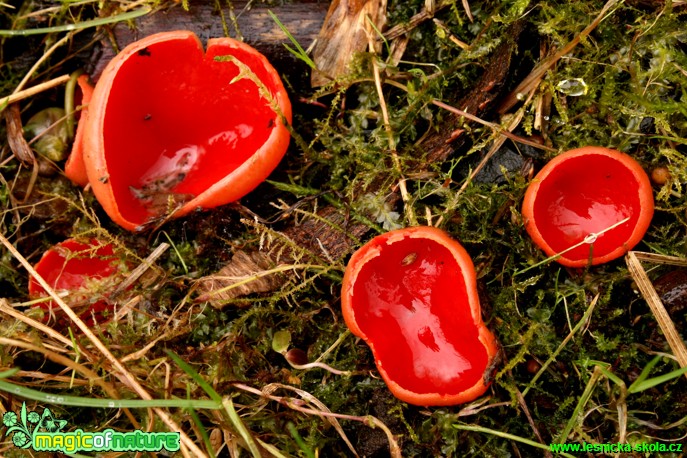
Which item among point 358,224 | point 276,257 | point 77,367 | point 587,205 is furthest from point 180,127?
point 587,205

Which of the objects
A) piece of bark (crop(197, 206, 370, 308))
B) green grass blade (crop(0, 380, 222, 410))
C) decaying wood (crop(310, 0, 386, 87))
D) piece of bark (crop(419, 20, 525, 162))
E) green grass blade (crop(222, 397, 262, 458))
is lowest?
green grass blade (crop(222, 397, 262, 458))

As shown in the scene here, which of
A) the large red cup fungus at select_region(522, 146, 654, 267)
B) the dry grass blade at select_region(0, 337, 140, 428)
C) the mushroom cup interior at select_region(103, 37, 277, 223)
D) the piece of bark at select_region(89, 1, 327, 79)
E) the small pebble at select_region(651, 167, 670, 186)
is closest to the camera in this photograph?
the dry grass blade at select_region(0, 337, 140, 428)

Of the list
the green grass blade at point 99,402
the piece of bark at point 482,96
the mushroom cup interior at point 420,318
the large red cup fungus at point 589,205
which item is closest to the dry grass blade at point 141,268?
the green grass blade at point 99,402

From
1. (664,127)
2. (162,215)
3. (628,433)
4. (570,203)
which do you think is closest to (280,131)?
(162,215)

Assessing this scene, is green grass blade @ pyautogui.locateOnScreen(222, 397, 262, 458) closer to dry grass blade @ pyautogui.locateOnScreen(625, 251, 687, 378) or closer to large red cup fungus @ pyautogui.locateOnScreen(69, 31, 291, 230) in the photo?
large red cup fungus @ pyautogui.locateOnScreen(69, 31, 291, 230)

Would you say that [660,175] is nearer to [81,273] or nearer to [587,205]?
[587,205]

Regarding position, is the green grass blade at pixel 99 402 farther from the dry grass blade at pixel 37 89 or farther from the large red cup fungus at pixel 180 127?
the dry grass blade at pixel 37 89

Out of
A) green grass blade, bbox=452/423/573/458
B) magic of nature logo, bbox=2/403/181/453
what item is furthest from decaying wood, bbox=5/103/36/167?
green grass blade, bbox=452/423/573/458
